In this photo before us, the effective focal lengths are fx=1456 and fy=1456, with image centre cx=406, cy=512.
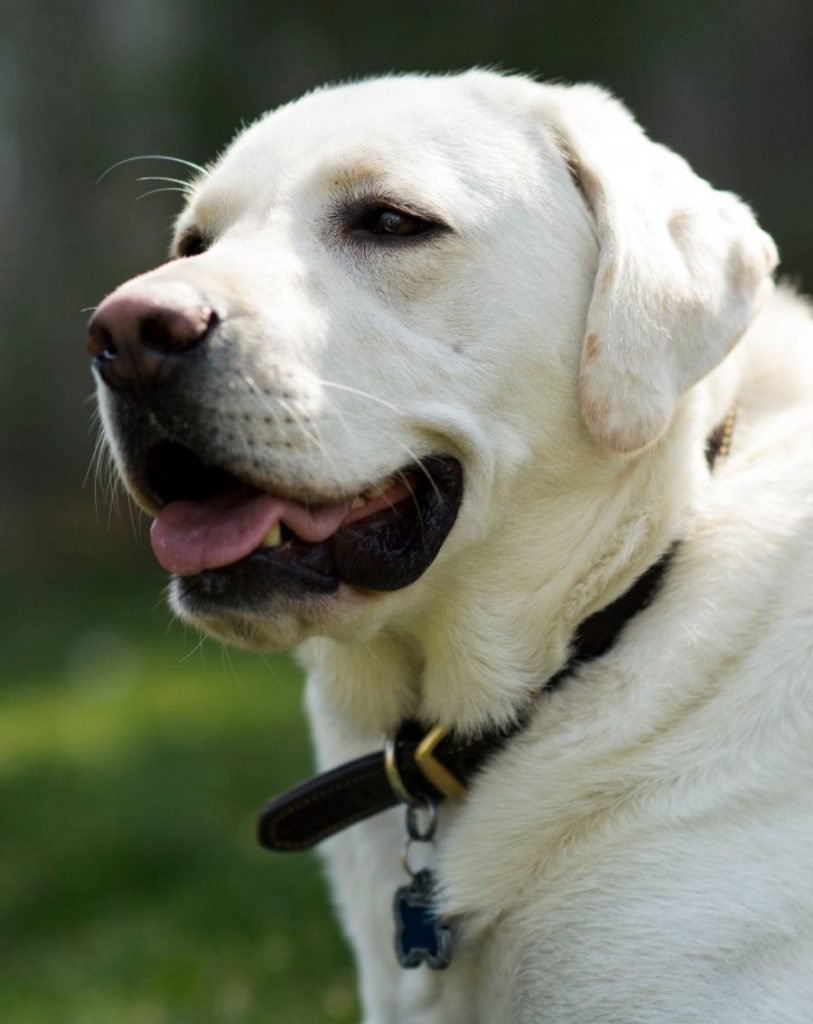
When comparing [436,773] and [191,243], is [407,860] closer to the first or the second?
[436,773]

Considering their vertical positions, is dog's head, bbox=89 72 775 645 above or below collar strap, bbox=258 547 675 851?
above

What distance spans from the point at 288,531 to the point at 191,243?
3.22 ft

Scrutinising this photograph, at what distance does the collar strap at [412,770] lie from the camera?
122 inches

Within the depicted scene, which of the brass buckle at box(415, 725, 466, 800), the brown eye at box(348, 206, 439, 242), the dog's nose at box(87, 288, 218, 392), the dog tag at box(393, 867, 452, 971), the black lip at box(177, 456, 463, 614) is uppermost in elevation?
the brown eye at box(348, 206, 439, 242)

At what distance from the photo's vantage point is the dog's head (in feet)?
9.21

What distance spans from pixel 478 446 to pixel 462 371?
6.2 inches

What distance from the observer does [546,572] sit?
3125 mm

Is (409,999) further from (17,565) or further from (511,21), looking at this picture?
(511,21)

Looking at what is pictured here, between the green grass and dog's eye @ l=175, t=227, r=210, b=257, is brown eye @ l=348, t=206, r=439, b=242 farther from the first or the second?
the green grass

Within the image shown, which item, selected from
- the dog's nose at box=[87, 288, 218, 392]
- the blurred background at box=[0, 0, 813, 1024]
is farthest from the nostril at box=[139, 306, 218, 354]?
the blurred background at box=[0, 0, 813, 1024]

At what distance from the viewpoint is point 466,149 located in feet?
10.3

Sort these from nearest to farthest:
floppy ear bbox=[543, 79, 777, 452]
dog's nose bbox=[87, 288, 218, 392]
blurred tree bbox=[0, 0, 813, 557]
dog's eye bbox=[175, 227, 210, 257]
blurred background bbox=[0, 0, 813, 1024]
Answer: dog's nose bbox=[87, 288, 218, 392] → floppy ear bbox=[543, 79, 777, 452] → dog's eye bbox=[175, 227, 210, 257] → blurred background bbox=[0, 0, 813, 1024] → blurred tree bbox=[0, 0, 813, 557]

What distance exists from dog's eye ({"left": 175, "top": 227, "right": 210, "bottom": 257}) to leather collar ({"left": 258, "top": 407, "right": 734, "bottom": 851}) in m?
1.24

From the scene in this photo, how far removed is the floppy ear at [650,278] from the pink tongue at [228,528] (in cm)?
61
